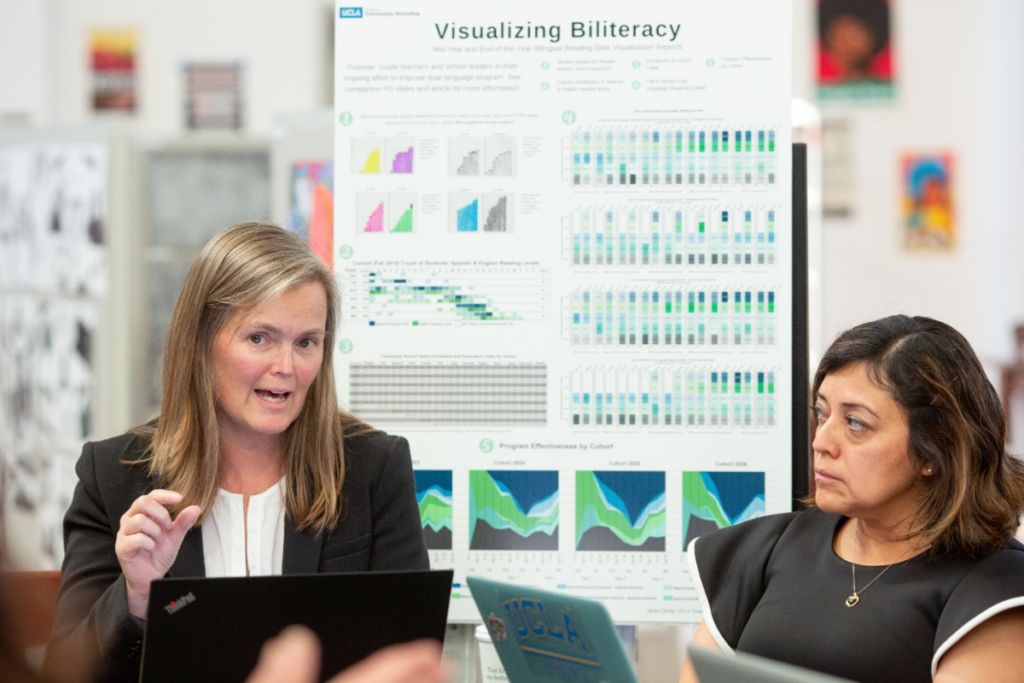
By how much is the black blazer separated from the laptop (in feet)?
1.05

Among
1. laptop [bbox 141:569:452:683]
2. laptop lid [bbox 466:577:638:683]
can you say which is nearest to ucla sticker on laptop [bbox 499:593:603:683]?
laptop lid [bbox 466:577:638:683]

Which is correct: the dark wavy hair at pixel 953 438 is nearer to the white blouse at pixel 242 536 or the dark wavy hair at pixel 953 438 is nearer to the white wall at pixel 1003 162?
the white blouse at pixel 242 536

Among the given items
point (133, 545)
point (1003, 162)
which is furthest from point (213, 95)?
point (133, 545)

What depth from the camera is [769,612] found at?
2258 millimetres

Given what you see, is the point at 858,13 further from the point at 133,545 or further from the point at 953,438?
the point at 133,545

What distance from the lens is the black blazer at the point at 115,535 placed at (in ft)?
6.88

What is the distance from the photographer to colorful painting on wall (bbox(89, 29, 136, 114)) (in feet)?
23.2

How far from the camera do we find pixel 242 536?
90.3 inches

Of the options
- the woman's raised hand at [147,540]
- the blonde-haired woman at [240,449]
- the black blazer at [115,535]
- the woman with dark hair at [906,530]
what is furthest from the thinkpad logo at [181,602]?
the woman with dark hair at [906,530]

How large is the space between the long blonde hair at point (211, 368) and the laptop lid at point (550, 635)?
1.26ft

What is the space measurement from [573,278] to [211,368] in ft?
2.49

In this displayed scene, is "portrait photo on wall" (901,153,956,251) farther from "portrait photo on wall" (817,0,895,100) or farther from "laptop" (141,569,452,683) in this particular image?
"laptop" (141,569,452,683)

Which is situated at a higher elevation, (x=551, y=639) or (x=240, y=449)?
(x=240, y=449)

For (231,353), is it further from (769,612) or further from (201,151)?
(201,151)
